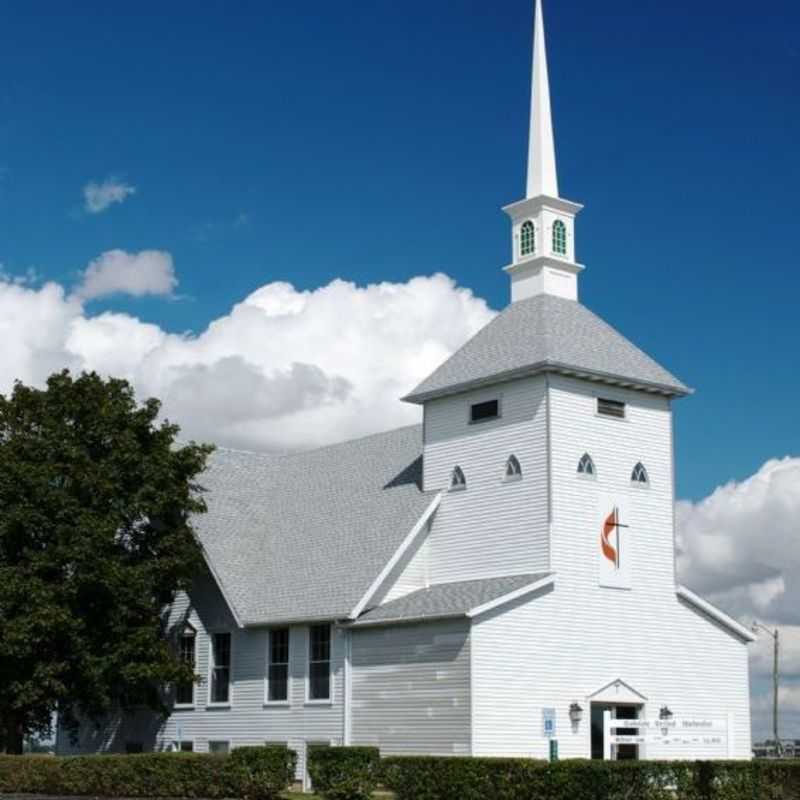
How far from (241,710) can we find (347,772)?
464 inches

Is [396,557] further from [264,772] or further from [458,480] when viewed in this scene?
[264,772]

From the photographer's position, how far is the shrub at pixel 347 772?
31.9 meters

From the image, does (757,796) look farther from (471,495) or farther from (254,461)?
(254,461)

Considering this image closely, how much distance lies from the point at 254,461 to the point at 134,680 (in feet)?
39.8

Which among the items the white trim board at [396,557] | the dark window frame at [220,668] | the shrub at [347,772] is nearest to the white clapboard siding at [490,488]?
the white trim board at [396,557]

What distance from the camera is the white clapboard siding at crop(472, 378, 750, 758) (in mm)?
35969

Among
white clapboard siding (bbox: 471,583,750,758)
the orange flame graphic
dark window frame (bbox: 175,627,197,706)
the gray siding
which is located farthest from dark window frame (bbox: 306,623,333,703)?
the orange flame graphic

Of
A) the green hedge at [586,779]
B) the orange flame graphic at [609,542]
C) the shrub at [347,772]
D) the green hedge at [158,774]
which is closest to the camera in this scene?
the green hedge at [586,779]

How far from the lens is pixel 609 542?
3903 centimetres

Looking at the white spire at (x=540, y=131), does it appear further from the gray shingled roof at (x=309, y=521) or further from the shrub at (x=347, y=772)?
the shrub at (x=347, y=772)

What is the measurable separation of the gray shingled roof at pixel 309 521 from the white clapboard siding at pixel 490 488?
1.17m

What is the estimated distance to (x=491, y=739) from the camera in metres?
35.4

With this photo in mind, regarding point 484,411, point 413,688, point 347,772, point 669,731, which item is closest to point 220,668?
point 413,688

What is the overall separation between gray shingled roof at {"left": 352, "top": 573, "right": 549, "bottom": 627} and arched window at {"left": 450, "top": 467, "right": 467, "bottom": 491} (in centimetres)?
281
